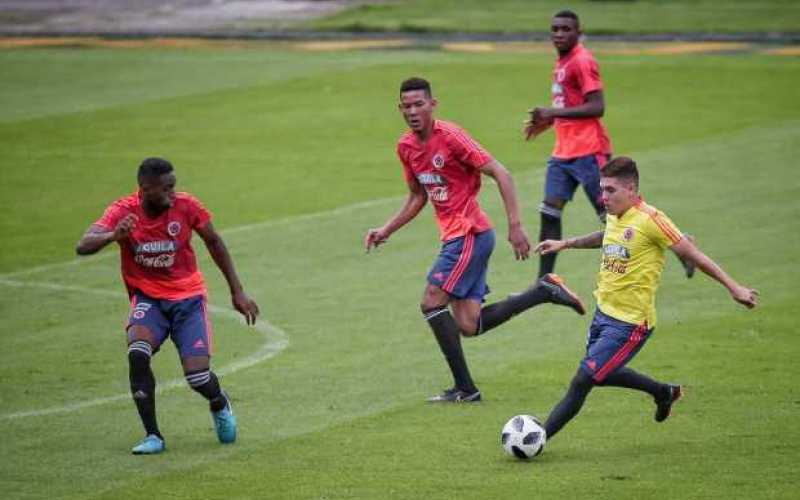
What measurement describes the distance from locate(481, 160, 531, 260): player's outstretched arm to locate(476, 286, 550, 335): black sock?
82 cm

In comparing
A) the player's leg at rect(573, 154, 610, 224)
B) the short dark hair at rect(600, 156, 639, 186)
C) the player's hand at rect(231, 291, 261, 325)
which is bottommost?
the player's leg at rect(573, 154, 610, 224)

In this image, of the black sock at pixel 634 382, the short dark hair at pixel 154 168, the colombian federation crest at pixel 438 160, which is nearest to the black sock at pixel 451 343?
the colombian federation crest at pixel 438 160

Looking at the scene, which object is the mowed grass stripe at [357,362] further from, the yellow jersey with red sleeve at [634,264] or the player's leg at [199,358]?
the yellow jersey with red sleeve at [634,264]

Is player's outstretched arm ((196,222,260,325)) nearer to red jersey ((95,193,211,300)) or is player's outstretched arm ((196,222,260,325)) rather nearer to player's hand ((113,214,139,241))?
red jersey ((95,193,211,300))

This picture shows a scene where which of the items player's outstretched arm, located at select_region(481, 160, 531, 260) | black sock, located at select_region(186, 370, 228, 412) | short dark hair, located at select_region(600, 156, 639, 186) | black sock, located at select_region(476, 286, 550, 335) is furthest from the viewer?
black sock, located at select_region(476, 286, 550, 335)

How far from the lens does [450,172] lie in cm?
1298

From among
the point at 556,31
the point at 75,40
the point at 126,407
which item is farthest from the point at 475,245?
the point at 75,40

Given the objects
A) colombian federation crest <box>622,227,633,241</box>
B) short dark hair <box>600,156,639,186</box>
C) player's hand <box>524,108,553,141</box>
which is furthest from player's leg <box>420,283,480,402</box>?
player's hand <box>524,108,553,141</box>

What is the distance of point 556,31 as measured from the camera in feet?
57.1

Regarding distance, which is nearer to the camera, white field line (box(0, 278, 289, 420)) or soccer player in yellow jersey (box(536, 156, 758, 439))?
soccer player in yellow jersey (box(536, 156, 758, 439))

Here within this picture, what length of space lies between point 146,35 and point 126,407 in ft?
112

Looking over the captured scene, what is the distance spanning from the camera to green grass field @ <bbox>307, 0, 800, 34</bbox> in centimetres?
4438

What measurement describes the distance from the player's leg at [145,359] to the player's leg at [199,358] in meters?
0.13

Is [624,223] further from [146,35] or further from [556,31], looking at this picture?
[146,35]
